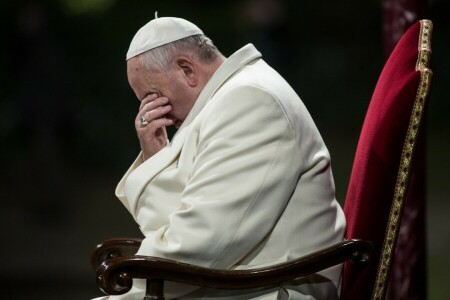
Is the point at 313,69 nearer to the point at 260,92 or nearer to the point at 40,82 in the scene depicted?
the point at 40,82

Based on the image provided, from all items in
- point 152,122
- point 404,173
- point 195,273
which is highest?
point 152,122

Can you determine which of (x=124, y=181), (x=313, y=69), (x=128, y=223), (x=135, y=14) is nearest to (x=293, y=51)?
(x=313, y=69)

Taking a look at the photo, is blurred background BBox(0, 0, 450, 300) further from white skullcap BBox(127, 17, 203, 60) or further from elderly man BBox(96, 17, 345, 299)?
white skullcap BBox(127, 17, 203, 60)

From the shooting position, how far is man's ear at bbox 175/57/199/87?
3.20m

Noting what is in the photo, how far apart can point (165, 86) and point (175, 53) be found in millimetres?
102

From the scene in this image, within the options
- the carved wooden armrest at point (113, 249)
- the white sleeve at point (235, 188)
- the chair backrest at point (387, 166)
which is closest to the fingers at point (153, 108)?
the white sleeve at point (235, 188)

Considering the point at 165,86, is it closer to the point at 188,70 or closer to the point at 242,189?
the point at 188,70

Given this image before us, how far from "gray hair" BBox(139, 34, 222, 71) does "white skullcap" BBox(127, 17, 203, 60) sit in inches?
0.5

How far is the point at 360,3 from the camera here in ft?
37.7

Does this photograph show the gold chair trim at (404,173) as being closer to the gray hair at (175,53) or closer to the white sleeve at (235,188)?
the white sleeve at (235,188)

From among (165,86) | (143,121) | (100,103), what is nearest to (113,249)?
(143,121)

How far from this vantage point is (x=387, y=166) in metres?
3.01

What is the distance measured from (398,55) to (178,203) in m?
0.78

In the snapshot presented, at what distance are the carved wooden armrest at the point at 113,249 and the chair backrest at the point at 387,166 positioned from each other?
2.48 feet
